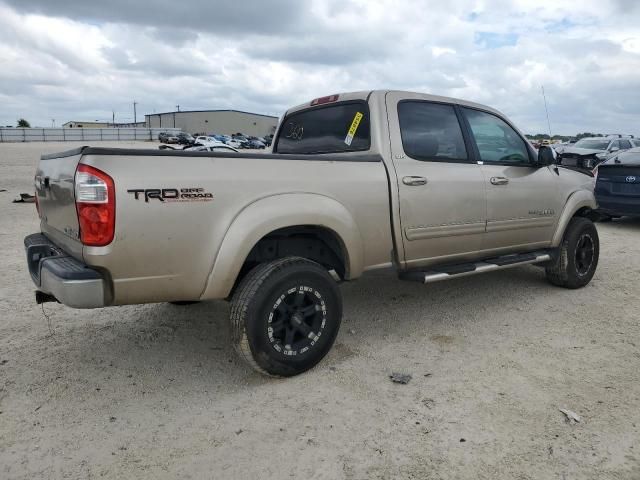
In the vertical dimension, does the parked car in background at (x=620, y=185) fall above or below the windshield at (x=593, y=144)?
below

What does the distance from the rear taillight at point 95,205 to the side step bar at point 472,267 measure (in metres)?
2.19

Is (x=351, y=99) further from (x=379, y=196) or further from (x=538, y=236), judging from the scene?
(x=538, y=236)

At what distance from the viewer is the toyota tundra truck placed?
2709mm

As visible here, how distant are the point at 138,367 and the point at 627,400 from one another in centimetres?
312

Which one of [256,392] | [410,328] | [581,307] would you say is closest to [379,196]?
[410,328]

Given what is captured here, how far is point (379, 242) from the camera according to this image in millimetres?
3658

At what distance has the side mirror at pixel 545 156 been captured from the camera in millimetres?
4773

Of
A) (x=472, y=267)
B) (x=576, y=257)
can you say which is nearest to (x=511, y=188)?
(x=472, y=267)

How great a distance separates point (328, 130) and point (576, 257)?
9.91 feet

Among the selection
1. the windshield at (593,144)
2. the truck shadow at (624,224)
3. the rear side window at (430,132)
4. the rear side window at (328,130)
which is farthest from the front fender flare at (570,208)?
the windshield at (593,144)

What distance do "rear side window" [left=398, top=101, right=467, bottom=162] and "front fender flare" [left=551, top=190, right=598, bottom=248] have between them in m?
1.50

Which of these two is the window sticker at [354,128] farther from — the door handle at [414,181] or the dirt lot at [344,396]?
the dirt lot at [344,396]

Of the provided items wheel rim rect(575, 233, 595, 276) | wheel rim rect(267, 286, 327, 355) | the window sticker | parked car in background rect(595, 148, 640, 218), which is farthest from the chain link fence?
wheel rim rect(267, 286, 327, 355)

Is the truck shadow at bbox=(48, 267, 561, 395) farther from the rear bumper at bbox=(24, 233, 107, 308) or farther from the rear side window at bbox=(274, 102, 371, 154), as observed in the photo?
the rear side window at bbox=(274, 102, 371, 154)
